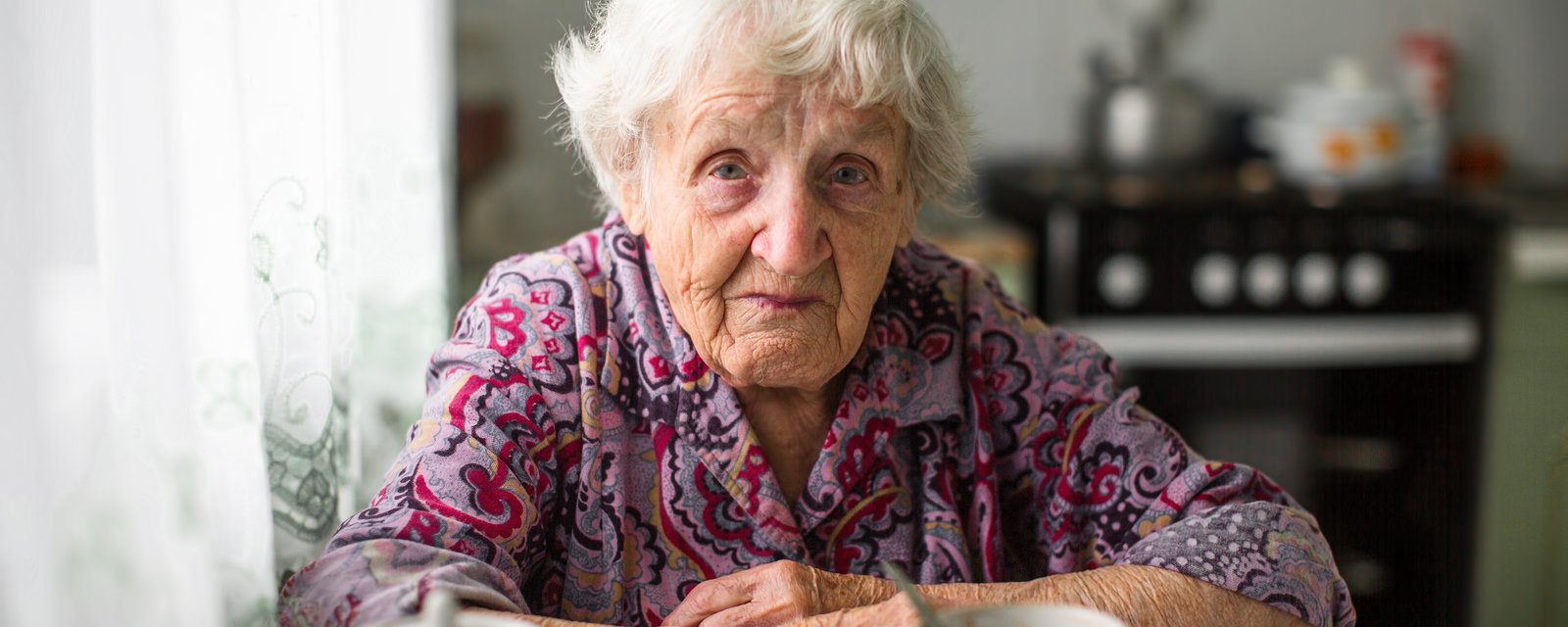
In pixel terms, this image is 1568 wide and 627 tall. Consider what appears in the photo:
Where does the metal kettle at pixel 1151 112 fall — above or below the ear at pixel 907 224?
above

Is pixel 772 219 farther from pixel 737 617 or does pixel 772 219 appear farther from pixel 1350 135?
pixel 1350 135

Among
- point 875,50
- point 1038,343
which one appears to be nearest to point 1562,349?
point 1038,343

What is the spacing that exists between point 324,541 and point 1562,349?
2579 mm

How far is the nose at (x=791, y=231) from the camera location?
42.1 inches

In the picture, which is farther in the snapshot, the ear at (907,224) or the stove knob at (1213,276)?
the stove knob at (1213,276)

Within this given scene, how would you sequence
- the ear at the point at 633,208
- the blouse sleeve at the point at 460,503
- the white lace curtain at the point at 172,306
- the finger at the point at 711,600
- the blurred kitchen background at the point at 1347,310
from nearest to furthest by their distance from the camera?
the white lace curtain at the point at 172,306 → the blouse sleeve at the point at 460,503 → the finger at the point at 711,600 → the ear at the point at 633,208 → the blurred kitchen background at the point at 1347,310

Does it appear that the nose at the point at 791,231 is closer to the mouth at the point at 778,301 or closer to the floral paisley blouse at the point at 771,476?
the mouth at the point at 778,301

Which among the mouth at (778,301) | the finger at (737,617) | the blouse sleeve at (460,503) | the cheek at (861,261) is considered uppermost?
the cheek at (861,261)

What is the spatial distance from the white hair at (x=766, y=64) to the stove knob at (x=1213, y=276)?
1711mm

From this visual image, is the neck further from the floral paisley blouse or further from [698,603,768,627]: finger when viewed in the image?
[698,603,768,627]: finger

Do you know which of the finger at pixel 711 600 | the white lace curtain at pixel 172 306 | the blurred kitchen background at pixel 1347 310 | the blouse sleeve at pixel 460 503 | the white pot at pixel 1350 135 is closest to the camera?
the white lace curtain at pixel 172 306

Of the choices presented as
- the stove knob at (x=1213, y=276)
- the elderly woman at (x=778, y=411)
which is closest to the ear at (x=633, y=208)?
the elderly woman at (x=778, y=411)

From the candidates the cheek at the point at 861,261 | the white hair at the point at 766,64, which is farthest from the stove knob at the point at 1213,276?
the cheek at the point at 861,261

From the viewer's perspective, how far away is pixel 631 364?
1.19 meters
